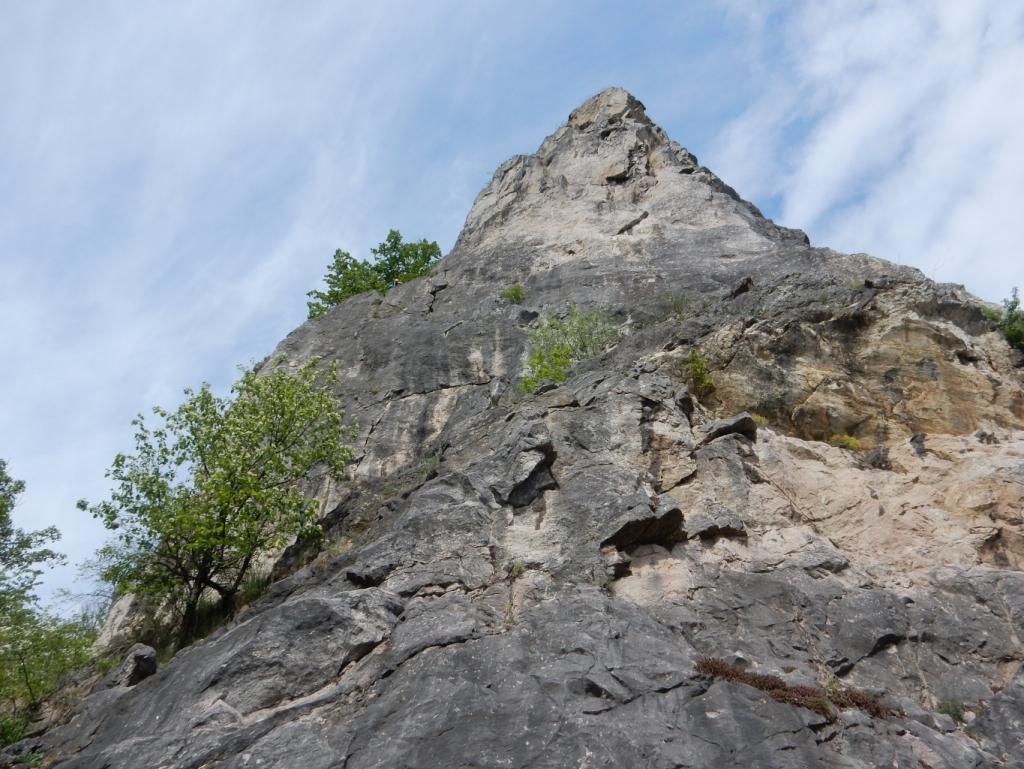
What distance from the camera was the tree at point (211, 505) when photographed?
1828cm

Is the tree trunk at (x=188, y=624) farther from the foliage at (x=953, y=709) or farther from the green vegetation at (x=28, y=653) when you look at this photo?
the foliage at (x=953, y=709)

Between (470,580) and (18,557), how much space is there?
14504 millimetres

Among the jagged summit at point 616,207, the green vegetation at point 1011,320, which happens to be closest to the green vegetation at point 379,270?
the jagged summit at point 616,207

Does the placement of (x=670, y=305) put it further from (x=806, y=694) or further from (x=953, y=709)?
(x=806, y=694)

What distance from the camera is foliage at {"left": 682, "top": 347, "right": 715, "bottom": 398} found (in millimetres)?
18297

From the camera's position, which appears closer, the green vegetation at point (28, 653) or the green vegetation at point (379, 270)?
the green vegetation at point (28, 653)

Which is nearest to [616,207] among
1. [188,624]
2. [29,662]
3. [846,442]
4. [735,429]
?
[846,442]

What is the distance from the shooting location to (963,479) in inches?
546

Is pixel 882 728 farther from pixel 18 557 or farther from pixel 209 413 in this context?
pixel 18 557

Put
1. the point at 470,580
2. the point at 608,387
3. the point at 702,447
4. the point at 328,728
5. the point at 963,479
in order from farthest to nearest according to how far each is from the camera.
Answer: the point at 608,387 < the point at 702,447 < the point at 963,479 < the point at 470,580 < the point at 328,728

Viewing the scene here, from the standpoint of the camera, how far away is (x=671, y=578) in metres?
12.5

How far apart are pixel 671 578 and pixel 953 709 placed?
13.5 feet

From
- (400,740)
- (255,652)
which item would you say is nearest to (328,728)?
(400,740)

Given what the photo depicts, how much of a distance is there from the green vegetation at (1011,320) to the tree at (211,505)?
1768 cm
